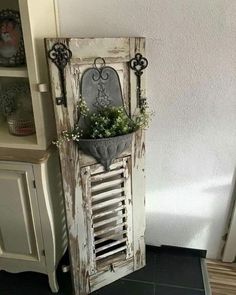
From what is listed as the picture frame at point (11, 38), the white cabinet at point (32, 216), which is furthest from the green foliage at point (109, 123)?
the picture frame at point (11, 38)

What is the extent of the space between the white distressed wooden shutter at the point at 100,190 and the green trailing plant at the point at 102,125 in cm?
3

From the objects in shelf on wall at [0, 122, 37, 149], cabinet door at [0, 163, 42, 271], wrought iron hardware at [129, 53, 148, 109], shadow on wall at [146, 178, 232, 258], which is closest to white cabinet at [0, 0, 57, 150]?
shelf on wall at [0, 122, 37, 149]

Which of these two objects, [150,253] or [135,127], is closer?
[135,127]

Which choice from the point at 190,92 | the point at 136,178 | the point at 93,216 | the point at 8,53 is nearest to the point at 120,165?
the point at 136,178


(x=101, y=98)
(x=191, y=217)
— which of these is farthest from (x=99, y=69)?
(x=191, y=217)

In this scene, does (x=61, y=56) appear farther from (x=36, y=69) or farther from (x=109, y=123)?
(x=109, y=123)

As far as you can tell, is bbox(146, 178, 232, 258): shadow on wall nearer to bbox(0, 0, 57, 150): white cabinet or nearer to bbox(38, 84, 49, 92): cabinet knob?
bbox(0, 0, 57, 150): white cabinet

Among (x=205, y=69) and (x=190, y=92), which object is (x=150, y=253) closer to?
(x=190, y=92)

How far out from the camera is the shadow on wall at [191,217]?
1.60 metres

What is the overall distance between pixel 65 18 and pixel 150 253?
1.43 metres

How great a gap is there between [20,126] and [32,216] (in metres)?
0.43

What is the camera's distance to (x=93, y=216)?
143cm

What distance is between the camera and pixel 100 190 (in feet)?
4.79

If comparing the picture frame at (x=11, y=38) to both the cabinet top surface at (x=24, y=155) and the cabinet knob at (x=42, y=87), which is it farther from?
the cabinet top surface at (x=24, y=155)
